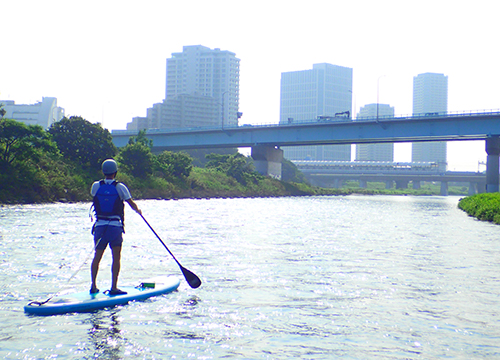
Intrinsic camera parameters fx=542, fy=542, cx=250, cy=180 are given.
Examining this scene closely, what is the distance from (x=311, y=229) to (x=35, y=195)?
1076 inches

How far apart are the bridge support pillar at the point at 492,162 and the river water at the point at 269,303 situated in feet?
161

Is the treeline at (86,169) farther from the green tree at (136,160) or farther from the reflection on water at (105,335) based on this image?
the reflection on water at (105,335)

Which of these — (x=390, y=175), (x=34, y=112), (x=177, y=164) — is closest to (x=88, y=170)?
(x=177, y=164)

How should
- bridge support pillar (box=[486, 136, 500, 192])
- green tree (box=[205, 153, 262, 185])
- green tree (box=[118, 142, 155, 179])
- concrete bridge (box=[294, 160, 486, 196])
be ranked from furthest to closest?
concrete bridge (box=[294, 160, 486, 196]) < green tree (box=[205, 153, 262, 185]) < bridge support pillar (box=[486, 136, 500, 192]) < green tree (box=[118, 142, 155, 179])

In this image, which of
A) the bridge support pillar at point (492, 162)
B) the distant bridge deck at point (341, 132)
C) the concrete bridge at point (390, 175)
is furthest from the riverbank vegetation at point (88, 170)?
the concrete bridge at point (390, 175)

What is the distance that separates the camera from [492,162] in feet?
208

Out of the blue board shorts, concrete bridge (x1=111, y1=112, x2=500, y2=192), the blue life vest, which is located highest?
concrete bridge (x1=111, y1=112, x2=500, y2=192)

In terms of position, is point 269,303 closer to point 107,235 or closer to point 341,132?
point 107,235

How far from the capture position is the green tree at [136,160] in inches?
2400

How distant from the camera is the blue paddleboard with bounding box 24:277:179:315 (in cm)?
Result: 795

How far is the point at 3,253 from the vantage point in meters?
14.5

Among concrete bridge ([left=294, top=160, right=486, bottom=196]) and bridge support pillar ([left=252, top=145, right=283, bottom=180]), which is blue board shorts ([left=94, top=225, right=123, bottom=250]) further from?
concrete bridge ([left=294, top=160, right=486, bottom=196])

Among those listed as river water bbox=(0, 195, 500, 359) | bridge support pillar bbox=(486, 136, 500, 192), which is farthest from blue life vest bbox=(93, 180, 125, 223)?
bridge support pillar bbox=(486, 136, 500, 192)

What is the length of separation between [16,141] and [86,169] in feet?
33.8
